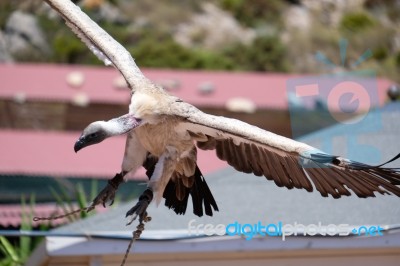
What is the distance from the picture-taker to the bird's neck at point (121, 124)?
5141 mm

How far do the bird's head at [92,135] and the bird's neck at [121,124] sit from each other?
42mm

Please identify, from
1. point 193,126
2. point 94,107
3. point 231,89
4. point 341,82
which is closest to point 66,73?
point 94,107

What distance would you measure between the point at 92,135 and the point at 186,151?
1.11 metres

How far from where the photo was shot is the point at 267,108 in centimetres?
1977

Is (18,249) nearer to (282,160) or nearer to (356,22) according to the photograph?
(282,160)

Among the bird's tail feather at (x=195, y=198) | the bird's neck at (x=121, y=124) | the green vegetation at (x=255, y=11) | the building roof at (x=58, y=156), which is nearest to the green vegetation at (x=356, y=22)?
the green vegetation at (x=255, y=11)

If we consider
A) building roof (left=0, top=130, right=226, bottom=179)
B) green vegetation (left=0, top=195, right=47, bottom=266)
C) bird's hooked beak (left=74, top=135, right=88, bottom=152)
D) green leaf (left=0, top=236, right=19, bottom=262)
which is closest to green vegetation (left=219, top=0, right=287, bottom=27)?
building roof (left=0, top=130, right=226, bottom=179)

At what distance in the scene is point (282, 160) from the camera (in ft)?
19.1

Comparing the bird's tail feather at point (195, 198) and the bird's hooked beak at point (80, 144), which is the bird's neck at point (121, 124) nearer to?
the bird's hooked beak at point (80, 144)

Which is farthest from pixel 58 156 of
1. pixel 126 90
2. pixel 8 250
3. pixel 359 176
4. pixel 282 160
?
pixel 359 176

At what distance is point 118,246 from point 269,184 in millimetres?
1581

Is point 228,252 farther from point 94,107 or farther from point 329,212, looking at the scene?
point 94,107

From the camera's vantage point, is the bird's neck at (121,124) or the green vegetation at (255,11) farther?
the green vegetation at (255,11)

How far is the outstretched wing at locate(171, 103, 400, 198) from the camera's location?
17.6ft
